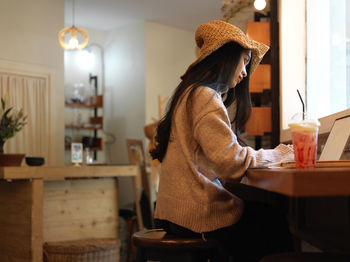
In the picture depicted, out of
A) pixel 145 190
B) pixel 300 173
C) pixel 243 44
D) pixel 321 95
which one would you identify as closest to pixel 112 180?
pixel 145 190

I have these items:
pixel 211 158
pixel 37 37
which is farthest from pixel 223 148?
pixel 37 37

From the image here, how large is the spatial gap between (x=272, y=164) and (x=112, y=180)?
2486 mm

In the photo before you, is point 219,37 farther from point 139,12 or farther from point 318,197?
point 139,12

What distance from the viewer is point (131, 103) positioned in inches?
278

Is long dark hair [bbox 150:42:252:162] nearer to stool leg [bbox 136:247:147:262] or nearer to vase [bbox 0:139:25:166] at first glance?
stool leg [bbox 136:247:147:262]

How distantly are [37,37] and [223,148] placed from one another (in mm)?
A: 4561

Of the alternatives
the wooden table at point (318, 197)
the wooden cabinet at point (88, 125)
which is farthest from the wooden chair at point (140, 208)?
the wooden table at point (318, 197)

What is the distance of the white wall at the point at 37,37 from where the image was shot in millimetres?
5293

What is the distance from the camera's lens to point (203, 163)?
1.60m

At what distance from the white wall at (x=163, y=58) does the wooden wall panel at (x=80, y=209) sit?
3165 millimetres

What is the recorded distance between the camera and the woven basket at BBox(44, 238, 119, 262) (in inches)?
130

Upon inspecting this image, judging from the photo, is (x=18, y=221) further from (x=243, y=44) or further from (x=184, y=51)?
(x=184, y=51)

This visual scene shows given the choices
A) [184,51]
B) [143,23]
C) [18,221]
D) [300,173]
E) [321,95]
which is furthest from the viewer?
[184,51]

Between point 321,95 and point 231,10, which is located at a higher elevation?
point 231,10
